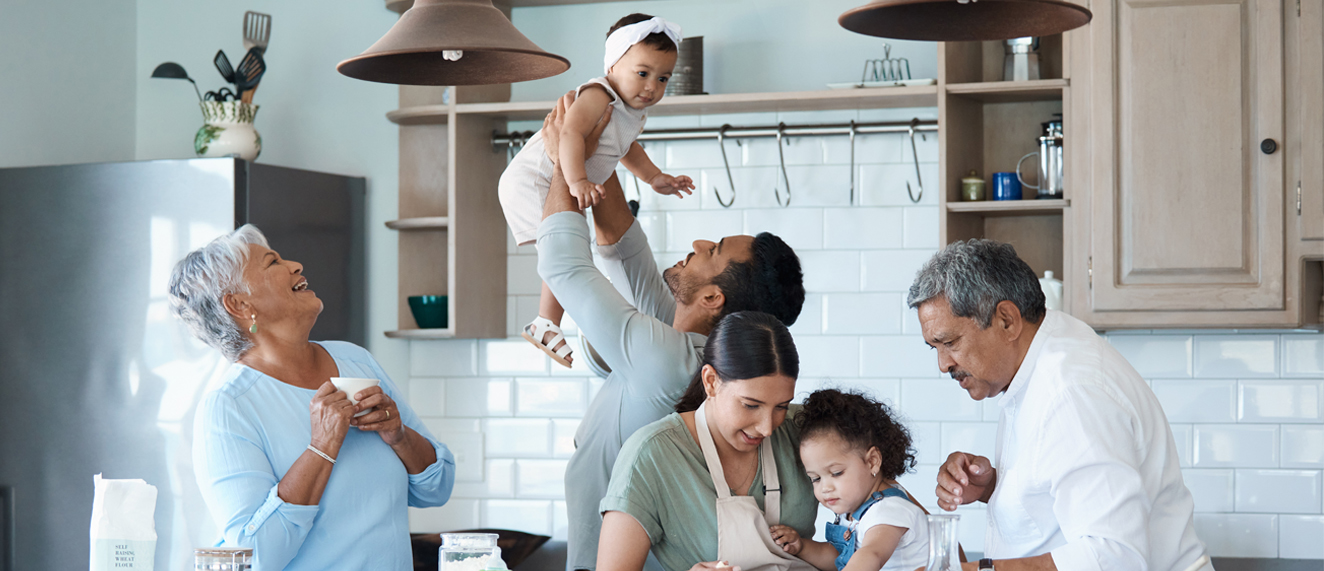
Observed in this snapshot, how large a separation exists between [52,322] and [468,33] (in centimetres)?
233

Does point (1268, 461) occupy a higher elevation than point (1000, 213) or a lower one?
lower

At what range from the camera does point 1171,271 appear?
10.7ft

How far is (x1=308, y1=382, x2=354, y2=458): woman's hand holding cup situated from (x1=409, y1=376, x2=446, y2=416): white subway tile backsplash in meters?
2.08

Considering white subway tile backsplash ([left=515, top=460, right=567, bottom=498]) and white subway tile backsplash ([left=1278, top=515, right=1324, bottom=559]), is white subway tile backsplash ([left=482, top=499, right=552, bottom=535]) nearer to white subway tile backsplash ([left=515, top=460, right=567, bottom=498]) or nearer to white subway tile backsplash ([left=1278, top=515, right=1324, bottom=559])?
white subway tile backsplash ([left=515, top=460, right=567, bottom=498])

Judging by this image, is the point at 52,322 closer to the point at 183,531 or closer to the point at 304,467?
the point at 183,531

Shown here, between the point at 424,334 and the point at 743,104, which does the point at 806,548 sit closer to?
the point at 743,104

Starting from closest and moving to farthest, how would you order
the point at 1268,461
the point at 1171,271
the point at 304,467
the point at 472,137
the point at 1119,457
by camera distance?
the point at 1119,457
the point at 304,467
the point at 1171,271
the point at 1268,461
the point at 472,137

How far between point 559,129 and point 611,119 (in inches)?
7.7

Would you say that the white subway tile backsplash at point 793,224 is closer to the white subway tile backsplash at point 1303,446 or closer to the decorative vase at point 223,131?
the white subway tile backsplash at point 1303,446

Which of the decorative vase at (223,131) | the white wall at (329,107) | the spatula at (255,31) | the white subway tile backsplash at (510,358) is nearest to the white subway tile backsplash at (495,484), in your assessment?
the white subway tile backsplash at (510,358)

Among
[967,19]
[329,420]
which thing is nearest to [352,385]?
[329,420]

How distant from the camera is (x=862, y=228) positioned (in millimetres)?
3740

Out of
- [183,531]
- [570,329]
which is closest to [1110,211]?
[570,329]

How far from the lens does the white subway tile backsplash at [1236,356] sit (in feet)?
11.6
